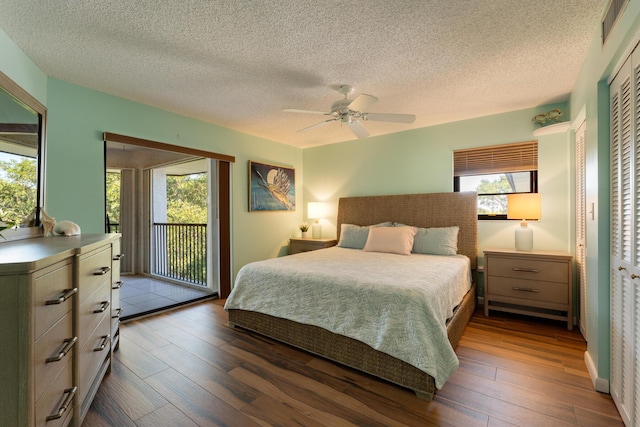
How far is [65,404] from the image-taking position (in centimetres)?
130

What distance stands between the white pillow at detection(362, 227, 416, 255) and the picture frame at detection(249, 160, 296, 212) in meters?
1.76

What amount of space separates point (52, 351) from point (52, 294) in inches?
9.3

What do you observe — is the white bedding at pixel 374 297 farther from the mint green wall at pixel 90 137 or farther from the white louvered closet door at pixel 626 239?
the mint green wall at pixel 90 137

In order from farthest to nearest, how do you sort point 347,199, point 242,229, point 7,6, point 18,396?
1. point 347,199
2. point 242,229
3. point 7,6
4. point 18,396

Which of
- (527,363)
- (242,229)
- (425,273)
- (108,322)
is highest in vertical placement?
(242,229)

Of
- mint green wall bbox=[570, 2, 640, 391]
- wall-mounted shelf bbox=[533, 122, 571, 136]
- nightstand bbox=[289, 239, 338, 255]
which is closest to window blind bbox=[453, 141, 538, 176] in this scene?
wall-mounted shelf bbox=[533, 122, 571, 136]

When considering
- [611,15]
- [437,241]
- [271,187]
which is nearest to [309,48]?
[611,15]

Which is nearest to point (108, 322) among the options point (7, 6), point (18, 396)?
point (18, 396)

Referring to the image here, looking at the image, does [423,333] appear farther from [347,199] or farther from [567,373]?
[347,199]

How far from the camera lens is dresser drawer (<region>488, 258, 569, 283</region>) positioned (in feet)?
9.34

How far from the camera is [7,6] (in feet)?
5.51

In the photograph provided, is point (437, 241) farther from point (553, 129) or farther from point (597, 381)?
point (597, 381)

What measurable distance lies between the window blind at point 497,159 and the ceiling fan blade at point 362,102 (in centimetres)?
202

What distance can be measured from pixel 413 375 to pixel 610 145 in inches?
73.8
